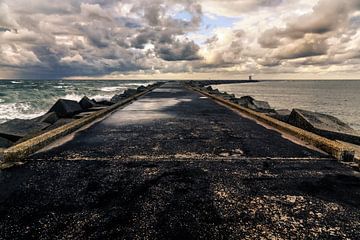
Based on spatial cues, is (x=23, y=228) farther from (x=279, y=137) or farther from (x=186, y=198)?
(x=279, y=137)

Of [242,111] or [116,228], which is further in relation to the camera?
[242,111]

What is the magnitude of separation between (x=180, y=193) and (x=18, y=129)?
19.6 ft

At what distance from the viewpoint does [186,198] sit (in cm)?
272

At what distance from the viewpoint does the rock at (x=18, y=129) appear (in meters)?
6.56

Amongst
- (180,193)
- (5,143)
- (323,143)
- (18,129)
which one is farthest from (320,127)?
(18,129)

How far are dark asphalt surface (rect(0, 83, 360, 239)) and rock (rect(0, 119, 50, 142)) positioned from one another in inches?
104

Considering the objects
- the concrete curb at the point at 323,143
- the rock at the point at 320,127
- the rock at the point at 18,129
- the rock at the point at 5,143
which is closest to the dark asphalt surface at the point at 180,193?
the concrete curb at the point at 323,143

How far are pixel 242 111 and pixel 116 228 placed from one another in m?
8.14

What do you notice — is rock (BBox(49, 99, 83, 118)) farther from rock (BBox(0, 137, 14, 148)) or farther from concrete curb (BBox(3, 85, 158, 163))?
concrete curb (BBox(3, 85, 158, 163))

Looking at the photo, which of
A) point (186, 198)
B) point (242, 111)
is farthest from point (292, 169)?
point (242, 111)

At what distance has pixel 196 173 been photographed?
339cm

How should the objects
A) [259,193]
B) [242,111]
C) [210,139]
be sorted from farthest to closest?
[242,111] < [210,139] < [259,193]

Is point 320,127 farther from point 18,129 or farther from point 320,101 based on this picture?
point 320,101

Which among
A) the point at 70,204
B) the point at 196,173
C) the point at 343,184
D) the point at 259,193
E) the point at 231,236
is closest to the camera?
the point at 231,236
